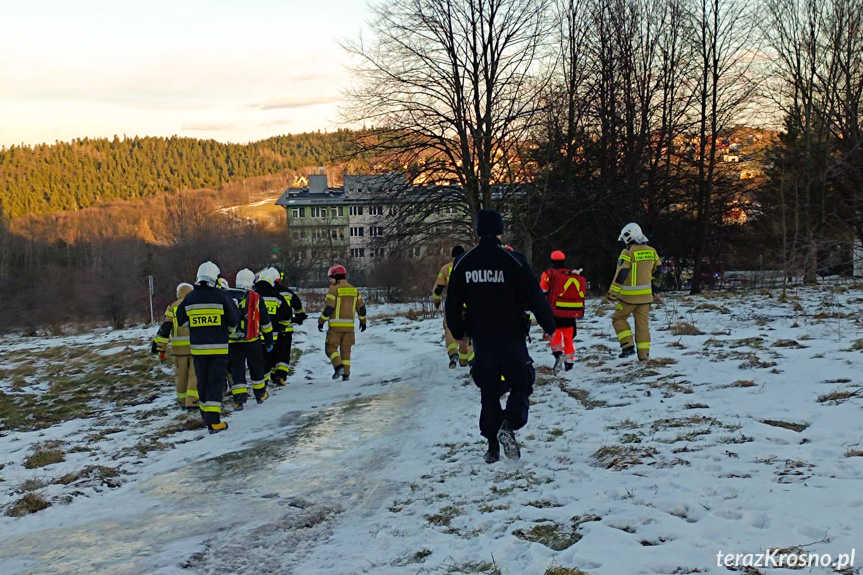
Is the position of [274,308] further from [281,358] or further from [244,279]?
[244,279]

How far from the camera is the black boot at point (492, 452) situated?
639cm

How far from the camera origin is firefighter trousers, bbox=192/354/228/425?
9273mm

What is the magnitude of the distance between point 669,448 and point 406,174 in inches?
796

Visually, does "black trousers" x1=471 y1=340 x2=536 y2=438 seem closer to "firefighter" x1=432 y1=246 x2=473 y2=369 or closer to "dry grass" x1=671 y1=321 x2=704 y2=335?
"firefighter" x1=432 y1=246 x2=473 y2=369

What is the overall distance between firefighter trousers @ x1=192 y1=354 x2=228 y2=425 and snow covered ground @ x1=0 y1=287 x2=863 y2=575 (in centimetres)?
29

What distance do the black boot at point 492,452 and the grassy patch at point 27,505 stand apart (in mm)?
4038

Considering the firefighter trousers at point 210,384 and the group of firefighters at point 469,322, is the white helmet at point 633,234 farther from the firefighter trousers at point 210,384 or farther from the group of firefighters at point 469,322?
the firefighter trousers at point 210,384

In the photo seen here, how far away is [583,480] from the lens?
5562 millimetres

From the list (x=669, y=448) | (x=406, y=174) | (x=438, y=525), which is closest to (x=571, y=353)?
(x=669, y=448)

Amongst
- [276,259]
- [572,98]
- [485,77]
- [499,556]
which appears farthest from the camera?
[276,259]

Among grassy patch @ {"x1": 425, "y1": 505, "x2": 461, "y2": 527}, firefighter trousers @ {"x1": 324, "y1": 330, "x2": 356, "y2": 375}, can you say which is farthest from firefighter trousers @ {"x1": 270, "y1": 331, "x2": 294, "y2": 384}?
grassy patch @ {"x1": 425, "y1": 505, "x2": 461, "y2": 527}

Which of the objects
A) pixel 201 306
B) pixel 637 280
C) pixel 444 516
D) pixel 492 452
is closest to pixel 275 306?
pixel 201 306

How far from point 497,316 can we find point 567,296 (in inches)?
193

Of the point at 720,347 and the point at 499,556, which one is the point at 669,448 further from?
the point at 720,347
